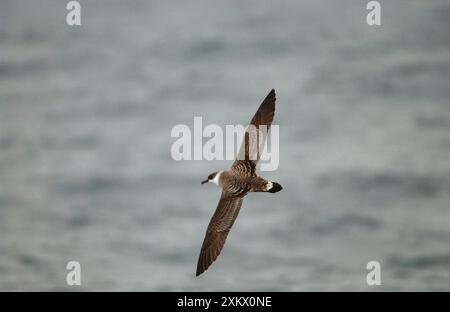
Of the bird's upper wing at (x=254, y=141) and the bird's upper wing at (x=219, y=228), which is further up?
the bird's upper wing at (x=254, y=141)

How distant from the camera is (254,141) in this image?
420 inches

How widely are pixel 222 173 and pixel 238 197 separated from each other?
39 centimetres

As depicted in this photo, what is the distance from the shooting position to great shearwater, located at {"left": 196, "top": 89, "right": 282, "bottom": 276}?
10523 mm

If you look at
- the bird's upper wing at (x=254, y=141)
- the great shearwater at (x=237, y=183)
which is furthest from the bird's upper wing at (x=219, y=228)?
the bird's upper wing at (x=254, y=141)

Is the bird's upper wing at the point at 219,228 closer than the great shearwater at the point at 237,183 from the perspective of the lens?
No

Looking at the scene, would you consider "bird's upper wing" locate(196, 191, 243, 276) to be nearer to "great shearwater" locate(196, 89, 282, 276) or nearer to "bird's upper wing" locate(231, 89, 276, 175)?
"great shearwater" locate(196, 89, 282, 276)

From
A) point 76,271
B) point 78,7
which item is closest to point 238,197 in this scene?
point 76,271

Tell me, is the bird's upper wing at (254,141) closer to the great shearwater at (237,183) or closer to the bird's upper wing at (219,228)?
the great shearwater at (237,183)

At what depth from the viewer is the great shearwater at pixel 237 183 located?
10523mm

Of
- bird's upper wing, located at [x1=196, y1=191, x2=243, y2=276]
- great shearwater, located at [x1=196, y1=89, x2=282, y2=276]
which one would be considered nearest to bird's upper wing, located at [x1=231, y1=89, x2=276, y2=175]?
great shearwater, located at [x1=196, y1=89, x2=282, y2=276]

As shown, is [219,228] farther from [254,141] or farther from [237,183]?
[254,141]
